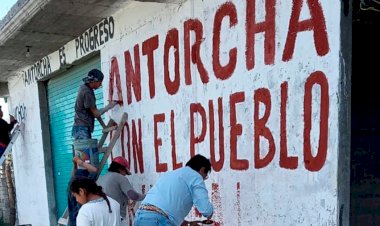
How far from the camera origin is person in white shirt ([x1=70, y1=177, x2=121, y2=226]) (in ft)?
10.9

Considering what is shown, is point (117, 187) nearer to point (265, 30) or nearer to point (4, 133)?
point (265, 30)

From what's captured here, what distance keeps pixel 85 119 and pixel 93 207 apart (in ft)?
7.73

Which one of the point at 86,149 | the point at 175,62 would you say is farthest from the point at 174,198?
the point at 86,149

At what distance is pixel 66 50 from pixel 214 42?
4065mm

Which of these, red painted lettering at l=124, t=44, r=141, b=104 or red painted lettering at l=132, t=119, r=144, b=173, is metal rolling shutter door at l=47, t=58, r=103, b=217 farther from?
red painted lettering at l=132, t=119, r=144, b=173

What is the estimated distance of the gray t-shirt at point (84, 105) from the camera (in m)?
5.34

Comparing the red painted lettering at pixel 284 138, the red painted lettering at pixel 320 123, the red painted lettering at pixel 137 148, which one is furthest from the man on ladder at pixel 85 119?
the red painted lettering at pixel 320 123

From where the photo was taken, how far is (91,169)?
5.30 m

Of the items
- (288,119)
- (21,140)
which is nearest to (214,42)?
(288,119)

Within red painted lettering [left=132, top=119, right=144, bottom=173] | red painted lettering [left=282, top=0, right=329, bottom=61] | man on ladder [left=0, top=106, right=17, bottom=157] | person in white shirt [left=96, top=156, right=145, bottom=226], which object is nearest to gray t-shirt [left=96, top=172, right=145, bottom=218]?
person in white shirt [left=96, top=156, right=145, bottom=226]

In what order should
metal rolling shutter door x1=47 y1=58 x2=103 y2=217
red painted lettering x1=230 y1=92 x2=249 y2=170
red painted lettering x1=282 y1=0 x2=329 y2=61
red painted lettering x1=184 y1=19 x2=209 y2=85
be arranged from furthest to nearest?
metal rolling shutter door x1=47 y1=58 x2=103 y2=217 → red painted lettering x1=184 y1=19 x2=209 y2=85 → red painted lettering x1=230 y1=92 x2=249 y2=170 → red painted lettering x1=282 y1=0 x2=329 y2=61

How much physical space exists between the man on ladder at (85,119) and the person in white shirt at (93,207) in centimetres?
184

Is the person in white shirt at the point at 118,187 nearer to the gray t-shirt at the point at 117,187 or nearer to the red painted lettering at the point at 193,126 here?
the gray t-shirt at the point at 117,187

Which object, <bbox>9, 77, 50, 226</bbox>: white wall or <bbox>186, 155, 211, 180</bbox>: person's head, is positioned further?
<bbox>9, 77, 50, 226</bbox>: white wall
